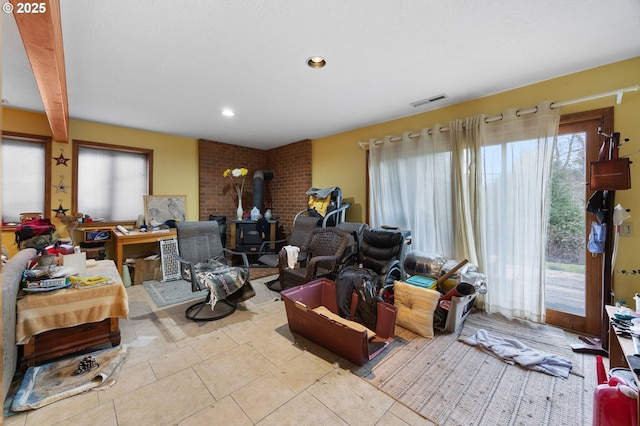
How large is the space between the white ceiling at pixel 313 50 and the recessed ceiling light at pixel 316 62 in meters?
0.06

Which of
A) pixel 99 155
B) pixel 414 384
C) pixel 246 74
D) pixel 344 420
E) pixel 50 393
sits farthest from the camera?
pixel 99 155

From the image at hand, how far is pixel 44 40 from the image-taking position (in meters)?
1.82

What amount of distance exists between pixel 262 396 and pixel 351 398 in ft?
1.97

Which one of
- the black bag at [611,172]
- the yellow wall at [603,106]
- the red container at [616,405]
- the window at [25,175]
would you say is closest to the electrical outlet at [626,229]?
the yellow wall at [603,106]

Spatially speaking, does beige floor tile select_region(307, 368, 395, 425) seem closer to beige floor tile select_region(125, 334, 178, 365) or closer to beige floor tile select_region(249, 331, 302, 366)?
beige floor tile select_region(249, 331, 302, 366)

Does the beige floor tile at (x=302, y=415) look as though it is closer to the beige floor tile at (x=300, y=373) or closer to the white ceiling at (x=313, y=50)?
the beige floor tile at (x=300, y=373)

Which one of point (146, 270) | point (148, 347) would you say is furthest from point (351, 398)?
point (146, 270)

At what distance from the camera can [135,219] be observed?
4.62 meters

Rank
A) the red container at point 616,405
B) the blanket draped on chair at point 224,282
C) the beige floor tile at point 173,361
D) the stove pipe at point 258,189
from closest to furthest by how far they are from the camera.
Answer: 1. the red container at point 616,405
2. the beige floor tile at point 173,361
3. the blanket draped on chair at point 224,282
4. the stove pipe at point 258,189

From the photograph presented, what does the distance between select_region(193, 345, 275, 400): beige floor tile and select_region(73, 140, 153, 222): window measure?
3262mm

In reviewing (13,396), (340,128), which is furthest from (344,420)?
(340,128)

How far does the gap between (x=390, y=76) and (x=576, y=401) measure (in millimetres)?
2891

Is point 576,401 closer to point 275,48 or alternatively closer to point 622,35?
point 622,35

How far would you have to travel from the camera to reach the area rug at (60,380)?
1.90 metres
